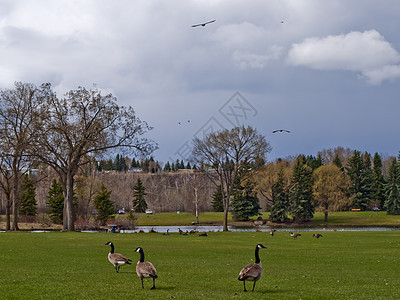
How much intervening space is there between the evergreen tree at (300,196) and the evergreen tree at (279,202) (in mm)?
1259

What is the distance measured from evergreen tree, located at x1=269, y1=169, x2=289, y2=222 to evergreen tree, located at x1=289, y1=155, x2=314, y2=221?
1259mm

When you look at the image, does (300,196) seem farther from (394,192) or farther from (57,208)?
(57,208)

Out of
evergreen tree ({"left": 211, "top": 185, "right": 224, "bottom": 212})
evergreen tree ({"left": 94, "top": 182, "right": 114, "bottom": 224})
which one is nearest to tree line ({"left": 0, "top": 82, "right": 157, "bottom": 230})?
evergreen tree ({"left": 94, "top": 182, "right": 114, "bottom": 224})

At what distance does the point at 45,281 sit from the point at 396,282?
12228 millimetres

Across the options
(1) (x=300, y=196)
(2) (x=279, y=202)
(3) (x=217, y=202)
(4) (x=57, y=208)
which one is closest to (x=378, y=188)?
(1) (x=300, y=196)

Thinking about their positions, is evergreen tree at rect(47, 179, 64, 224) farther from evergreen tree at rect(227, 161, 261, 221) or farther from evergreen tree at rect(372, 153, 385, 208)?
evergreen tree at rect(372, 153, 385, 208)

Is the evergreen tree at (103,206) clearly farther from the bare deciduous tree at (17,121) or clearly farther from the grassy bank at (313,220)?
the bare deciduous tree at (17,121)

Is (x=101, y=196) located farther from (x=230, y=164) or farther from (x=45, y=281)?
(x=45, y=281)

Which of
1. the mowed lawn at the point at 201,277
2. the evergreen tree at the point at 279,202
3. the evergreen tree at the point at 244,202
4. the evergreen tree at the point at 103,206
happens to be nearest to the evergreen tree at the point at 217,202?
the evergreen tree at the point at 244,202

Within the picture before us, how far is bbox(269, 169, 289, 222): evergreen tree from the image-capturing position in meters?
105

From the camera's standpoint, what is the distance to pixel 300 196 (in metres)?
106

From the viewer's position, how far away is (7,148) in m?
54.5

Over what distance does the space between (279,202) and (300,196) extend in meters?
4.83

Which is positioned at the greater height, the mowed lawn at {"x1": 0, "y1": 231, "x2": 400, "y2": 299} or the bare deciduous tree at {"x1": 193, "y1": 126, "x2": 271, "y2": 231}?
the bare deciduous tree at {"x1": 193, "y1": 126, "x2": 271, "y2": 231}
